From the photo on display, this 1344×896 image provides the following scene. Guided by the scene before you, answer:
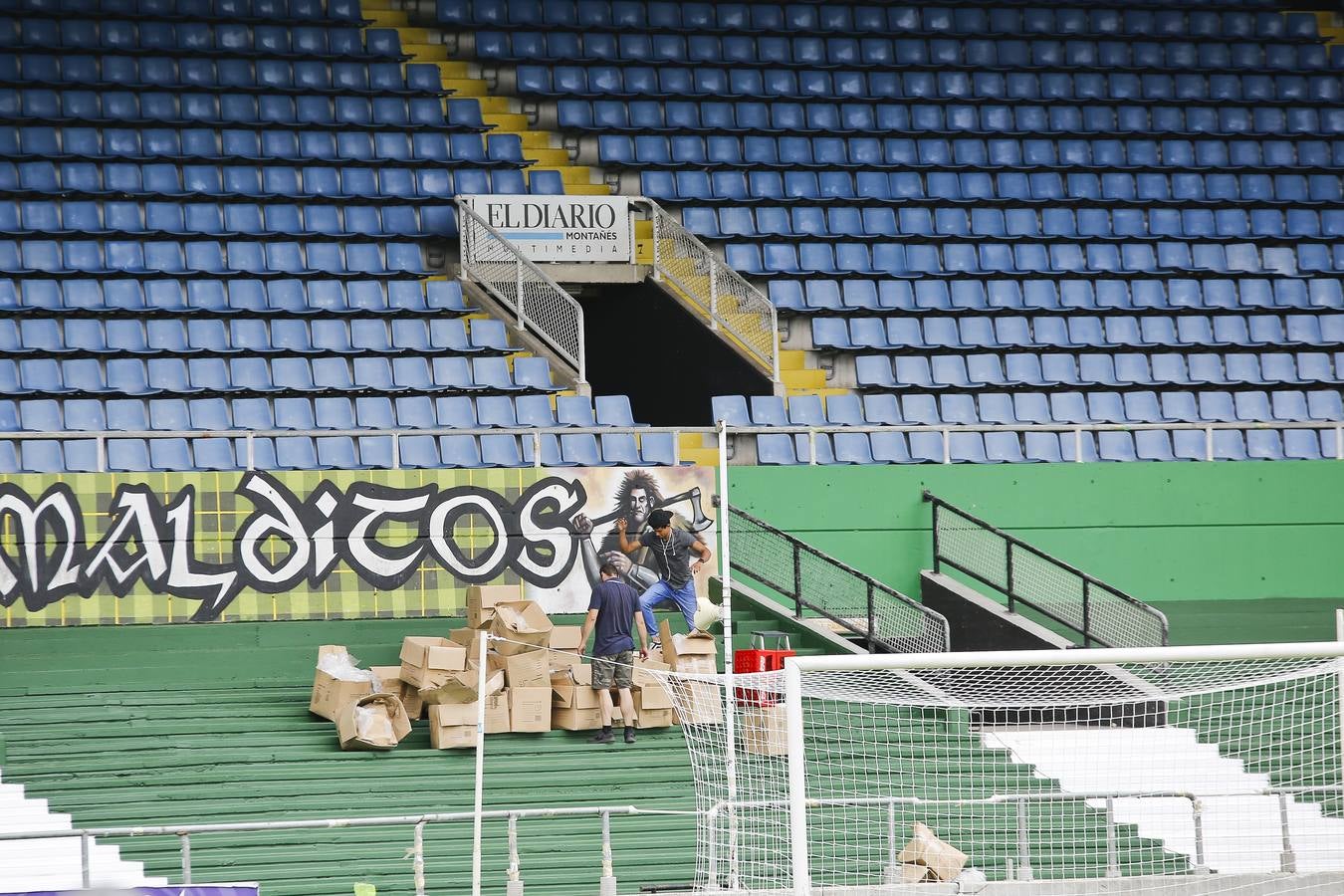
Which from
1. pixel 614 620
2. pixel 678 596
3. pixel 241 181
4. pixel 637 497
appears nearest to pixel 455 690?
pixel 614 620

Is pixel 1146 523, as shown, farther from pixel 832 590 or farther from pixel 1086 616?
pixel 832 590

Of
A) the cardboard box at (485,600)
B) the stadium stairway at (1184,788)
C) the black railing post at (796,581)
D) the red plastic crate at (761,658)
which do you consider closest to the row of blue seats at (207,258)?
the cardboard box at (485,600)

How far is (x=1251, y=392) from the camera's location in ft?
68.3

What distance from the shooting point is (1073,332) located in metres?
21.0

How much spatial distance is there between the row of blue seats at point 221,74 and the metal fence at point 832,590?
7.68 metres

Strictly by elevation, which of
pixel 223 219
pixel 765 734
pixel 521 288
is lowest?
pixel 765 734

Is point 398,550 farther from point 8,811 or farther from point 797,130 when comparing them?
point 797,130

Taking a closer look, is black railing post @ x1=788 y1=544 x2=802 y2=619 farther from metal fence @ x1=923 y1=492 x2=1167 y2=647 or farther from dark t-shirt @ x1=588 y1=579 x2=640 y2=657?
dark t-shirt @ x1=588 y1=579 x2=640 y2=657

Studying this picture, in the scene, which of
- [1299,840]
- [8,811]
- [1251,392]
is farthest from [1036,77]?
[8,811]

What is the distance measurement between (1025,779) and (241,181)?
10.9 m

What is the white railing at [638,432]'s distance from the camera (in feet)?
53.2

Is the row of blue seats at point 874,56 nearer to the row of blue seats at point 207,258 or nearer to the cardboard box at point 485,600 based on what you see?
the row of blue seats at point 207,258

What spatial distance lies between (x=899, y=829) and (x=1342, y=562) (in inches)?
310

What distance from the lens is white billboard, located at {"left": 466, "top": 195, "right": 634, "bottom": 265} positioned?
20.8m
